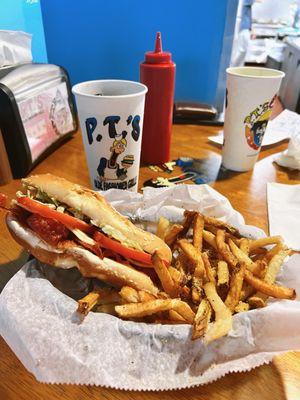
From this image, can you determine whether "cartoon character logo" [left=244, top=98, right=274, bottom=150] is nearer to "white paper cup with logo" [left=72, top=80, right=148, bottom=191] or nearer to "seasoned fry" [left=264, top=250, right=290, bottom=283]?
"white paper cup with logo" [left=72, top=80, right=148, bottom=191]

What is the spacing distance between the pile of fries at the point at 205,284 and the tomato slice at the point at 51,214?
138 mm

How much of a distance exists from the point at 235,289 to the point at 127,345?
21cm

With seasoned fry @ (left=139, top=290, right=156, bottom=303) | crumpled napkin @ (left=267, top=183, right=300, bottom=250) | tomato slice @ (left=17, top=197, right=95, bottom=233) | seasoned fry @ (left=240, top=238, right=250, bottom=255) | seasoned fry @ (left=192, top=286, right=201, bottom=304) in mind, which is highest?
tomato slice @ (left=17, top=197, right=95, bottom=233)

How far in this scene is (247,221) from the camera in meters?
0.91

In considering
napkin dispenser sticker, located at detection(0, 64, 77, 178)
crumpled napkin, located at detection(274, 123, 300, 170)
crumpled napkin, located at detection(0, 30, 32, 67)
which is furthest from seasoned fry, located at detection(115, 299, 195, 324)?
crumpled napkin, located at detection(0, 30, 32, 67)

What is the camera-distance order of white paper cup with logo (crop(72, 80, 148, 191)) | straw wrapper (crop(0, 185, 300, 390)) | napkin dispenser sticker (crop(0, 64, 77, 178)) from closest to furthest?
straw wrapper (crop(0, 185, 300, 390)), white paper cup with logo (crop(72, 80, 148, 191)), napkin dispenser sticker (crop(0, 64, 77, 178))

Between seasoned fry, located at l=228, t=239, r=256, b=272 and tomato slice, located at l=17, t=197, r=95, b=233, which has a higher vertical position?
tomato slice, located at l=17, t=197, r=95, b=233

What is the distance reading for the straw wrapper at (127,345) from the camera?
1.59ft

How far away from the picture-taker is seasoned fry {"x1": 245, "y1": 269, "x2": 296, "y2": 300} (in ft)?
1.86

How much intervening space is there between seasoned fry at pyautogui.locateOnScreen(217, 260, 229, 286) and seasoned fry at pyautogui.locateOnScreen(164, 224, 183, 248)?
0.12 meters

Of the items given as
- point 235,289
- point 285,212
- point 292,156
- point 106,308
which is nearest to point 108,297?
point 106,308

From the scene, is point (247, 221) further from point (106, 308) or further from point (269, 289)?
point (106, 308)

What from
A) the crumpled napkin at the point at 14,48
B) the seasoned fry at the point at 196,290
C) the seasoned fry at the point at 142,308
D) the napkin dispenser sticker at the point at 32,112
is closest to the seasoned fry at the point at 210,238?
the seasoned fry at the point at 196,290

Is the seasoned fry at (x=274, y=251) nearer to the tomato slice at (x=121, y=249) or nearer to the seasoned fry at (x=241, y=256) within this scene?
the seasoned fry at (x=241, y=256)
